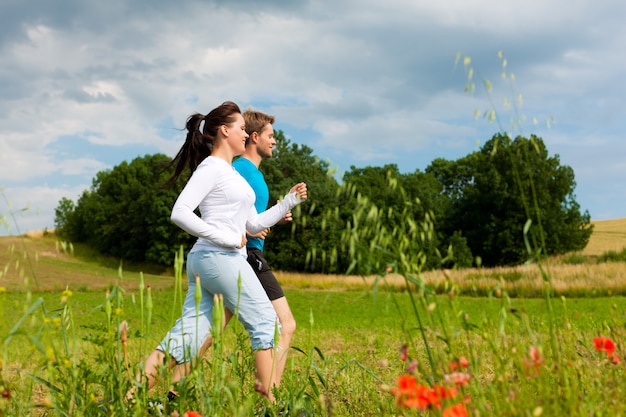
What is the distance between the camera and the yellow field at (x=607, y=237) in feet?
142

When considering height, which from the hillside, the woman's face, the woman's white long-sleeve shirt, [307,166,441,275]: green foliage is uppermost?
the woman's face

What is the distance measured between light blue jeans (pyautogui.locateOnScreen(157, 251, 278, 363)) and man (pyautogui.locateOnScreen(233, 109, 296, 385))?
341 mm

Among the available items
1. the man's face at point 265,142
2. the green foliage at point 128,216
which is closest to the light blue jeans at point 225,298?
the man's face at point 265,142

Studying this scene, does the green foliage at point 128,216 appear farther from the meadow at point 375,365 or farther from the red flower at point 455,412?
the red flower at point 455,412

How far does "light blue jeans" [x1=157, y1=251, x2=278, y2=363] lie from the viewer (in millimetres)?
3924

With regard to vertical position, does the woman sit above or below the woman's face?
below

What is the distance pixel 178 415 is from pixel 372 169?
5376 centimetres

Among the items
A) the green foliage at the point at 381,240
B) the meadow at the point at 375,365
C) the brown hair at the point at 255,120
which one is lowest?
the meadow at the point at 375,365

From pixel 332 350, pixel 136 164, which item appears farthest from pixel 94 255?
pixel 332 350

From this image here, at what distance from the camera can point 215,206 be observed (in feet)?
13.3

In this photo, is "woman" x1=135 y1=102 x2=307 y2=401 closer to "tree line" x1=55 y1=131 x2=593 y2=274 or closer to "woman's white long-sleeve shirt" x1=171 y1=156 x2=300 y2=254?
"woman's white long-sleeve shirt" x1=171 y1=156 x2=300 y2=254

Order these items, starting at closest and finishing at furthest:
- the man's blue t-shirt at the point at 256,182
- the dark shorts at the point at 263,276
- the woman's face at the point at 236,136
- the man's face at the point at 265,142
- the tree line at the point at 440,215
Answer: the woman's face at the point at 236,136, the dark shorts at the point at 263,276, the man's blue t-shirt at the point at 256,182, the man's face at the point at 265,142, the tree line at the point at 440,215

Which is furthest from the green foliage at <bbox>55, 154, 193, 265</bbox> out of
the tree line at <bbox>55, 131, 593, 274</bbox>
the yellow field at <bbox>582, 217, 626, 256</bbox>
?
Result: the yellow field at <bbox>582, 217, 626, 256</bbox>

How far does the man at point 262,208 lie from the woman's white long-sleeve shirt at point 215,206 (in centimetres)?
39
